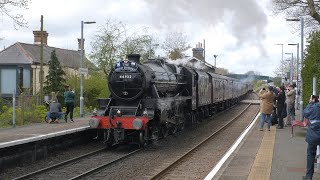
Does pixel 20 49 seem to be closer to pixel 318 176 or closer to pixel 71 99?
pixel 71 99

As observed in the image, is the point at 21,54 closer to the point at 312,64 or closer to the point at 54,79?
the point at 54,79

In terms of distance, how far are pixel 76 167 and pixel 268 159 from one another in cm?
467

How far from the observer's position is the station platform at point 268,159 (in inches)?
340

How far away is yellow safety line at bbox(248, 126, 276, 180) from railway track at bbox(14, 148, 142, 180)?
3654 millimetres

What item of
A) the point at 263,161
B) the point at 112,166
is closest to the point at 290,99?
the point at 263,161

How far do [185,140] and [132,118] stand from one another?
144 inches

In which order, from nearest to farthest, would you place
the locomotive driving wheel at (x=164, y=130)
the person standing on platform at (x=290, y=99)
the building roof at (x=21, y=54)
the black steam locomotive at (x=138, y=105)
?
the black steam locomotive at (x=138, y=105) → the locomotive driving wheel at (x=164, y=130) → the person standing on platform at (x=290, y=99) → the building roof at (x=21, y=54)

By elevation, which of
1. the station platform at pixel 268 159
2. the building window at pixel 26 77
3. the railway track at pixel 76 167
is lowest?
the railway track at pixel 76 167

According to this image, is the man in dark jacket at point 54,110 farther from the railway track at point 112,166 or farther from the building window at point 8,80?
the building window at point 8,80

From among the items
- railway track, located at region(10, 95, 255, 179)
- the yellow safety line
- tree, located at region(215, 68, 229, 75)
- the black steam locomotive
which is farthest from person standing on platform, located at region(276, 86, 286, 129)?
tree, located at region(215, 68, 229, 75)

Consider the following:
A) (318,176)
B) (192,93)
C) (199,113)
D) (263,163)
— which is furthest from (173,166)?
(199,113)

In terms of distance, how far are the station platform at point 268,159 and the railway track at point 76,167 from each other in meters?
3.00

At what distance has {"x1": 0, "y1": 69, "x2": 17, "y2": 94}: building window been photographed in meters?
41.7

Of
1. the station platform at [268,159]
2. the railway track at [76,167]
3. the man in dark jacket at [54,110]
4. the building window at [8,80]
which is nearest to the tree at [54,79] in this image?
the building window at [8,80]
